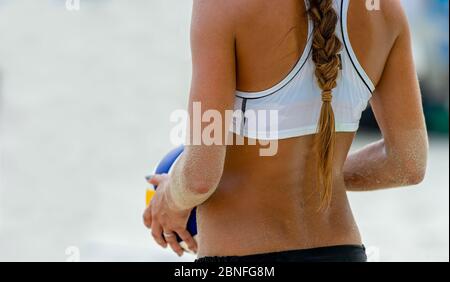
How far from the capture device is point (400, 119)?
2.16 meters

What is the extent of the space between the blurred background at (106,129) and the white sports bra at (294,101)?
224 cm

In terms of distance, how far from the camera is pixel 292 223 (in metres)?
1.98

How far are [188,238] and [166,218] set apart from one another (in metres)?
0.09

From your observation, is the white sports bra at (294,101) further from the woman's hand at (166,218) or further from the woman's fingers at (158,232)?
the woman's fingers at (158,232)

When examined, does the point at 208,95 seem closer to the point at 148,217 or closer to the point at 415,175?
the point at 148,217

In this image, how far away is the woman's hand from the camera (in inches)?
83.0

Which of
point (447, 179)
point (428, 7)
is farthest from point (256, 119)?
point (428, 7)

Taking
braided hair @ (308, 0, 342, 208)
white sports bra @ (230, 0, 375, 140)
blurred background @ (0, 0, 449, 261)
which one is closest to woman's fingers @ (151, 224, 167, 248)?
white sports bra @ (230, 0, 375, 140)

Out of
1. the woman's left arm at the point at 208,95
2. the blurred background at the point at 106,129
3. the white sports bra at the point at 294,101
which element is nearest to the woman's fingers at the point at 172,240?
the woman's left arm at the point at 208,95

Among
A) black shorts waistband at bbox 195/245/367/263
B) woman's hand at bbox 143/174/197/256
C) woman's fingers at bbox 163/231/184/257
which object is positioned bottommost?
black shorts waistband at bbox 195/245/367/263

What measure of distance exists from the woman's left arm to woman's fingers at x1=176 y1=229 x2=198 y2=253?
235 millimetres

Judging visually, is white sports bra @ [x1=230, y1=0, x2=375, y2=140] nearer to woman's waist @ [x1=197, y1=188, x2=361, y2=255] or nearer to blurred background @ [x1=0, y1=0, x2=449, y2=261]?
woman's waist @ [x1=197, y1=188, x2=361, y2=255]

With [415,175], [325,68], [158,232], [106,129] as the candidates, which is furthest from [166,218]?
[106,129]

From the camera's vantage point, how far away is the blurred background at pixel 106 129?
20.7ft
